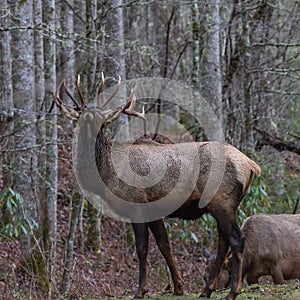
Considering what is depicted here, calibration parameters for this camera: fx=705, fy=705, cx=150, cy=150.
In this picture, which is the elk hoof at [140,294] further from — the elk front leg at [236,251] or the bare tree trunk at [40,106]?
the bare tree trunk at [40,106]

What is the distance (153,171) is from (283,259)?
9.21 feet

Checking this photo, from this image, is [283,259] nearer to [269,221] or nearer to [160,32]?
[269,221]

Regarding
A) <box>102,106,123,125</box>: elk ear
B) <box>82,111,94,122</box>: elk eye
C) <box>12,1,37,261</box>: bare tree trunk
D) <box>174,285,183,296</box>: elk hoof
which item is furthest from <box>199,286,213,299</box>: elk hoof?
<box>12,1,37,261</box>: bare tree trunk

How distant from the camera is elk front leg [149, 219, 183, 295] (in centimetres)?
822

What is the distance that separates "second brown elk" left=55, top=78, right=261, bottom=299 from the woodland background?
155cm

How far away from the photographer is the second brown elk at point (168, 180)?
775cm

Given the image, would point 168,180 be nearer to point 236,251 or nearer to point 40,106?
point 236,251

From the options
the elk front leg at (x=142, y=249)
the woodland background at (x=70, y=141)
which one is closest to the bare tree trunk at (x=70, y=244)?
the woodland background at (x=70, y=141)

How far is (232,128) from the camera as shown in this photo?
51.1 feet

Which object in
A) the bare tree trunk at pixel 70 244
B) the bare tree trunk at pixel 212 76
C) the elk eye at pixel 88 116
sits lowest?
the bare tree trunk at pixel 70 244

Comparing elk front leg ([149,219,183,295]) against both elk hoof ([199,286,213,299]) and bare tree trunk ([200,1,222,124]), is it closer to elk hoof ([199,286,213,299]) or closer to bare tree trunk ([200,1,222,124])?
elk hoof ([199,286,213,299])

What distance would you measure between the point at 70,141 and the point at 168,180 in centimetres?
295

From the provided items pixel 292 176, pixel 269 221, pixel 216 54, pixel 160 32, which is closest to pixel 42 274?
pixel 269 221

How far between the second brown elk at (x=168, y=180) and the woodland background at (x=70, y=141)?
5.09 feet
